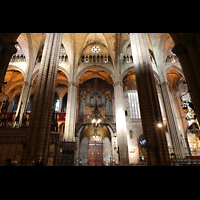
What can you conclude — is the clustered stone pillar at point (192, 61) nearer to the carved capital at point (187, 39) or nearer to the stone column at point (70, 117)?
the carved capital at point (187, 39)

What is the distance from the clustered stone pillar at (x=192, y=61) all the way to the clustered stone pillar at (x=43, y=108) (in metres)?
6.16

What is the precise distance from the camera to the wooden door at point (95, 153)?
16609mm

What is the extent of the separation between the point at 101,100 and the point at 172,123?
9226mm

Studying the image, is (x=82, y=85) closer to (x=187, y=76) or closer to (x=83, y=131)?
(x=83, y=131)

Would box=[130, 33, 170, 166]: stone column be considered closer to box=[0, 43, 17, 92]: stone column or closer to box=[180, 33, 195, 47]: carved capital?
box=[180, 33, 195, 47]: carved capital

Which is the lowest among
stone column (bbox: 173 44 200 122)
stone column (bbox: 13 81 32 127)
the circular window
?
stone column (bbox: 173 44 200 122)

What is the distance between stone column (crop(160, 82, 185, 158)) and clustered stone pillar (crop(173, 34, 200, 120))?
8945mm

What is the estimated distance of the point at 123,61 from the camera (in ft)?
53.1

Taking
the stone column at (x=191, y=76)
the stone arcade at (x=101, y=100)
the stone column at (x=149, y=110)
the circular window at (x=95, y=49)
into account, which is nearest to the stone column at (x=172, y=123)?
the stone arcade at (x=101, y=100)

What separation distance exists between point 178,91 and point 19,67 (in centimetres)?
2146

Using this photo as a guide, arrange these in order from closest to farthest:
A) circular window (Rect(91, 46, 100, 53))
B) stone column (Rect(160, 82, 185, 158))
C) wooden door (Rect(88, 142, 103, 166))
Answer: stone column (Rect(160, 82, 185, 158)) → wooden door (Rect(88, 142, 103, 166)) → circular window (Rect(91, 46, 100, 53))

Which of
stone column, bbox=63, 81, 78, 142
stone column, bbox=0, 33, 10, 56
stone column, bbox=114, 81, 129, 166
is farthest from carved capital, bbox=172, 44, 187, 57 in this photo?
stone column, bbox=63, 81, 78, 142

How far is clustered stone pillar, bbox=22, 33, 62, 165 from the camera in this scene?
5363 millimetres

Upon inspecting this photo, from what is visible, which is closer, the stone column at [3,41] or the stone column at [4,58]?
the stone column at [3,41]
